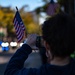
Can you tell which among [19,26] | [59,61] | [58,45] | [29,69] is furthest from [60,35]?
[19,26]

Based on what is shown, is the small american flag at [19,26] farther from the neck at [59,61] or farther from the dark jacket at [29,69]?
the neck at [59,61]

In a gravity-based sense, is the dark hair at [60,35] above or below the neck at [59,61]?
above

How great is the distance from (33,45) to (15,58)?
169 millimetres

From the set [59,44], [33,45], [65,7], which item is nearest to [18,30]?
[33,45]

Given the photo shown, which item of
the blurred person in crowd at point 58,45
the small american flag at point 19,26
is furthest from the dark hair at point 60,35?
the small american flag at point 19,26

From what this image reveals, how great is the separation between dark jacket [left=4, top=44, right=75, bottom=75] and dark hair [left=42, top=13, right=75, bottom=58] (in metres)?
0.09

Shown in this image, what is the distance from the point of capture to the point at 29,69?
265 cm

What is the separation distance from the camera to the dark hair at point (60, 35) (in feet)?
8.36

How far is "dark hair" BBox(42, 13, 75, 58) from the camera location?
2.55 metres

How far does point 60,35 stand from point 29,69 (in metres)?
0.32

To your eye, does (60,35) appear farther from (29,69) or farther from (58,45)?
(29,69)

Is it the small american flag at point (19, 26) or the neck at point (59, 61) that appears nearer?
the neck at point (59, 61)

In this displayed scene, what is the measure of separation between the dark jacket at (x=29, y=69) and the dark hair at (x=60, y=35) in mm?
89

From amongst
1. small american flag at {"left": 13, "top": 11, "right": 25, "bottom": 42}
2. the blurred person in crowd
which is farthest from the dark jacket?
small american flag at {"left": 13, "top": 11, "right": 25, "bottom": 42}
